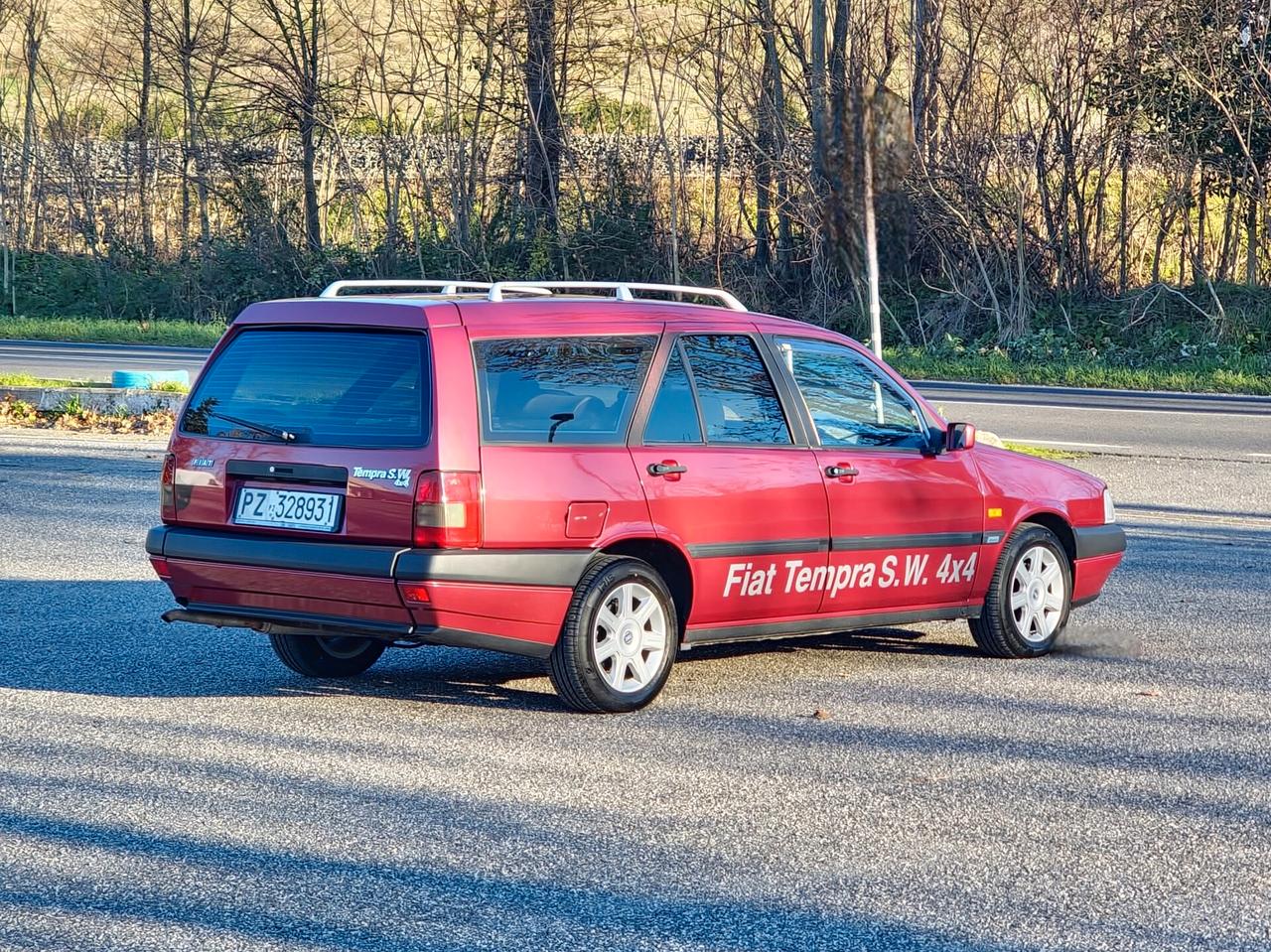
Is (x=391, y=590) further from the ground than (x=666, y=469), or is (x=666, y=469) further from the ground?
(x=666, y=469)

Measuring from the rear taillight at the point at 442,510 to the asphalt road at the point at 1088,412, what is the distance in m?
11.9

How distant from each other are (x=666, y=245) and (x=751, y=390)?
84.1ft

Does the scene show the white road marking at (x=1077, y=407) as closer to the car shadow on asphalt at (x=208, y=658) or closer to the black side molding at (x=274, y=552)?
the car shadow on asphalt at (x=208, y=658)

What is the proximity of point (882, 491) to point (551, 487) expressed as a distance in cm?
179

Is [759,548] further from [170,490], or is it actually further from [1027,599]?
[170,490]

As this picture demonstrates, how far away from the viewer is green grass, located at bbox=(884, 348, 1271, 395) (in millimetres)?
24562

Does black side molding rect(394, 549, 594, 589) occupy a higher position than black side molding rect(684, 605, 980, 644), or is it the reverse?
black side molding rect(394, 549, 594, 589)

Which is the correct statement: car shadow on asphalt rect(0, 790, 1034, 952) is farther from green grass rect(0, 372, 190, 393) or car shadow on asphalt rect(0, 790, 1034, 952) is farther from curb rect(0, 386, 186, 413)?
green grass rect(0, 372, 190, 393)

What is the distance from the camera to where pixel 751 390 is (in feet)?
24.0

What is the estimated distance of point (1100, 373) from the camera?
25.5 metres

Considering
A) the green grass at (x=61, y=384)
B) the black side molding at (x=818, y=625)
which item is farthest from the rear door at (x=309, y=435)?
the green grass at (x=61, y=384)

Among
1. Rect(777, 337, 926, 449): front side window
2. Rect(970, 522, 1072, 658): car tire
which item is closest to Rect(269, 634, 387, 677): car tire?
Rect(777, 337, 926, 449): front side window

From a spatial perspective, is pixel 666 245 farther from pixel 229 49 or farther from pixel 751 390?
pixel 751 390

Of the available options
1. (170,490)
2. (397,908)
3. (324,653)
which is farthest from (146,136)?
(397,908)
